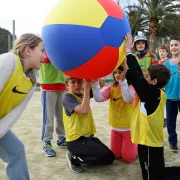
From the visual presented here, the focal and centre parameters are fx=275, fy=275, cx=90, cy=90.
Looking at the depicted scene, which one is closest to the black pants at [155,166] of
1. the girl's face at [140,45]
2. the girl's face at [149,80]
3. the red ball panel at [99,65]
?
the girl's face at [149,80]

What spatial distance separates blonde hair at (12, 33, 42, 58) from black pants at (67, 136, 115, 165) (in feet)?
4.40

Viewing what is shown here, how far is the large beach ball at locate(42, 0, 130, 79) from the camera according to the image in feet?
6.91

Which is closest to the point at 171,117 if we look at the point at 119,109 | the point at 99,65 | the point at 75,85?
the point at 119,109

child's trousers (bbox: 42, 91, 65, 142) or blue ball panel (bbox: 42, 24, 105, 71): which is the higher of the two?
blue ball panel (bbox: 42, 24, 105, 71)

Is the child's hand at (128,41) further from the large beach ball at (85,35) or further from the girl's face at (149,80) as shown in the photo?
the girl's face at (149,80)

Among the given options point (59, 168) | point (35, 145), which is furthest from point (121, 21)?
point (35, 145)

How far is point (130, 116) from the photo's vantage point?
340 cm

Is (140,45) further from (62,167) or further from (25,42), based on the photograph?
(25,42)

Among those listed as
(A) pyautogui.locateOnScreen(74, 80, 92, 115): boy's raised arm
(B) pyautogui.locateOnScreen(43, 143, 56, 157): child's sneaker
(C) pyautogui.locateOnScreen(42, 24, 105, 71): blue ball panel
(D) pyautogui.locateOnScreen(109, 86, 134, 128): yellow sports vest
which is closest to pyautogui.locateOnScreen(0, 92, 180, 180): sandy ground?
(B) pyautogui.locateOnScreen(43, 143, 56, 157): child's sneaker

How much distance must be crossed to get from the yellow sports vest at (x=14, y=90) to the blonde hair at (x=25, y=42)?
0.13 metres

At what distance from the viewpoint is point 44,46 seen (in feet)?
7.93

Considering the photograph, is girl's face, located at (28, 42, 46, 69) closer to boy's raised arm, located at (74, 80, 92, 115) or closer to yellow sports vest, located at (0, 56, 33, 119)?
yellow sports vest, located at (0, 56, 33, 119)

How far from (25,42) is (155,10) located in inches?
801

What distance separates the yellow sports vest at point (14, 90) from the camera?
84.7 inches
